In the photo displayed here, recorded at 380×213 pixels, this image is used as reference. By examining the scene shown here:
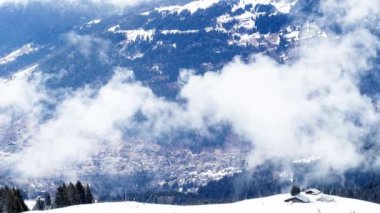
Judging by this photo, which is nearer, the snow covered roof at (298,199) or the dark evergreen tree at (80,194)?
the snow covered roof at (298,199)

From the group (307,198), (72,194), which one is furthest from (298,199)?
(72,194)

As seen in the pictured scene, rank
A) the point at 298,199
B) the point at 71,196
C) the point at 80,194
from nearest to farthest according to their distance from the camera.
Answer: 1. the point at 298,199
2. the point at 71,196
3. the point at 80,194

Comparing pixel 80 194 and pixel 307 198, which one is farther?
pixel 80 194

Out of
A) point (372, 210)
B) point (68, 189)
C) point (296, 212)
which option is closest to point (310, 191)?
point (372, 210)

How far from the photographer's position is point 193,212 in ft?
271

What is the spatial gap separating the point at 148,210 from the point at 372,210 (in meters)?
23.1

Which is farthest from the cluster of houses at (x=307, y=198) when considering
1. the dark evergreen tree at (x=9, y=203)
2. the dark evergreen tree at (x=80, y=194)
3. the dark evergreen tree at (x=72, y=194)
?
the dark evergreen tree at (x=72, y=194)

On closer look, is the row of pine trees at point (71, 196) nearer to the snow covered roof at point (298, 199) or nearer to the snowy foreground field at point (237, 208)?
the snow covered roof at point (298, 199)

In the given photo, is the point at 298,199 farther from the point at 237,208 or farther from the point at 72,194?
the point at 72,194

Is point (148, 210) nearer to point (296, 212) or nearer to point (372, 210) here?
point (296, 212)

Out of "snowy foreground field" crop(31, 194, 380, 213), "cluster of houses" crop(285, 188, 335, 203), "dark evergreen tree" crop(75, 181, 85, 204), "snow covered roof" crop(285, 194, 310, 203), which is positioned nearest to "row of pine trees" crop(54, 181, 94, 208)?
"dark evergreen tree" crop(75, 181, 85, 204)

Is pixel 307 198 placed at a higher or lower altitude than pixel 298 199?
lower

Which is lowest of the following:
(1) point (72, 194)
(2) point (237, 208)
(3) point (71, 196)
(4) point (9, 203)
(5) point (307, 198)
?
(3) point (71, 196)

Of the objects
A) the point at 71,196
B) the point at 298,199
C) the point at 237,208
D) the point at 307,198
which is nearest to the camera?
the point at 237,208
